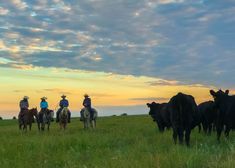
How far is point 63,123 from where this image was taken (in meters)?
36.1

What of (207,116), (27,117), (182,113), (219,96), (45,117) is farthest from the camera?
(27,117)

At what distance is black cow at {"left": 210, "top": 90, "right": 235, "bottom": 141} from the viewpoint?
67.9ft

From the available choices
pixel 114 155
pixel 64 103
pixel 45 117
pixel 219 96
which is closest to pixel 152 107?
pixel 64 103

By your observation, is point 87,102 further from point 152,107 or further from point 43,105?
point 152,107

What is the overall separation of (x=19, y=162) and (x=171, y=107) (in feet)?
21.8

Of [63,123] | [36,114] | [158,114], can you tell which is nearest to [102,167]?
[158,114]

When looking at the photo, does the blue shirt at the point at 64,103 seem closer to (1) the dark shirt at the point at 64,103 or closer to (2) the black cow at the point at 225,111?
(1) the dark shirt at the point at 64,103

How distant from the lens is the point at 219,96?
21.3 metres

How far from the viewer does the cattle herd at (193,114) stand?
18.0 metres

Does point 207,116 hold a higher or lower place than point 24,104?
lower

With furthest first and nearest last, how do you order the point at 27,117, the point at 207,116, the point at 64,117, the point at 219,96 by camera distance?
the point at 27,117
the point at 64,117
the point at 207,116
the point at 219,96

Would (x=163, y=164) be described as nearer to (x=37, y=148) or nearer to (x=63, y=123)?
(x=37, y=148)

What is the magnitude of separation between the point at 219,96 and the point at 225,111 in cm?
76

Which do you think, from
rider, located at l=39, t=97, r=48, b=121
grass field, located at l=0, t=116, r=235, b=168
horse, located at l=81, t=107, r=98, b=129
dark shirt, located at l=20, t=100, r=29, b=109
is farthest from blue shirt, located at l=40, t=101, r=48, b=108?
grass field, located at l=0, t=116, r=235, b=168
